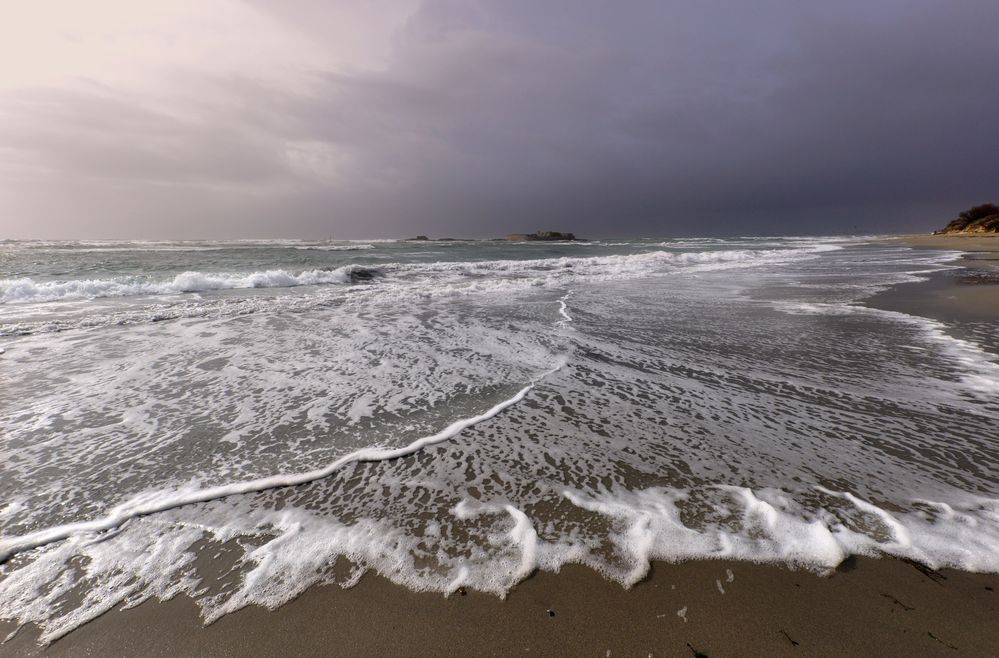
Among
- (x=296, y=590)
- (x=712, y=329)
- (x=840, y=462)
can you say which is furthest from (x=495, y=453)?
(x=712, y=329)

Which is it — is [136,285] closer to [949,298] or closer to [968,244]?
[949,298]

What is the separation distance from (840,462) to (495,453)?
2.50 m

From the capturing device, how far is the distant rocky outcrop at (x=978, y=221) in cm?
5020

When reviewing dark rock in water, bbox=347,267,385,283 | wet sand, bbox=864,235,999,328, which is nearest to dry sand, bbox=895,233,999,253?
wet sand, bbox=864,235,999,328

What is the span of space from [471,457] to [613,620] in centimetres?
162

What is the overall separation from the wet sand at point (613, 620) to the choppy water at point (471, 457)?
0.33 ft

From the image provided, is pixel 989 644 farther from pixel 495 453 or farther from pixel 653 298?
pixel 653 298

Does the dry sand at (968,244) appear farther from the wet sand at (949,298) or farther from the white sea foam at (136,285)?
the white sea foam at (136,285)

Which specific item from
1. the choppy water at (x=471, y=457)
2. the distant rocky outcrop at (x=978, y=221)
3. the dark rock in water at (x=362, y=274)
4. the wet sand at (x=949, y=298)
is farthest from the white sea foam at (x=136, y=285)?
the distant rocky outcrop at (x=978, y=221)

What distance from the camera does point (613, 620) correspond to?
70.4 inches

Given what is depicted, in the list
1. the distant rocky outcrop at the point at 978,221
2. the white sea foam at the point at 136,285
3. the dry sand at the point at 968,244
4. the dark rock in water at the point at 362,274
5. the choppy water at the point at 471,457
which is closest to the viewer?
the choppy water at the point at 471,457

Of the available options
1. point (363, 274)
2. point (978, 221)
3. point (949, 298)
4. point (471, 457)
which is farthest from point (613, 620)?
point (978, 221)

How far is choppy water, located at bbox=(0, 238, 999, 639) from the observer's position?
2178mm

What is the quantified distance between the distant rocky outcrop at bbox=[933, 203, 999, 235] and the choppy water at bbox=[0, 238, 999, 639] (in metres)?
67.8
